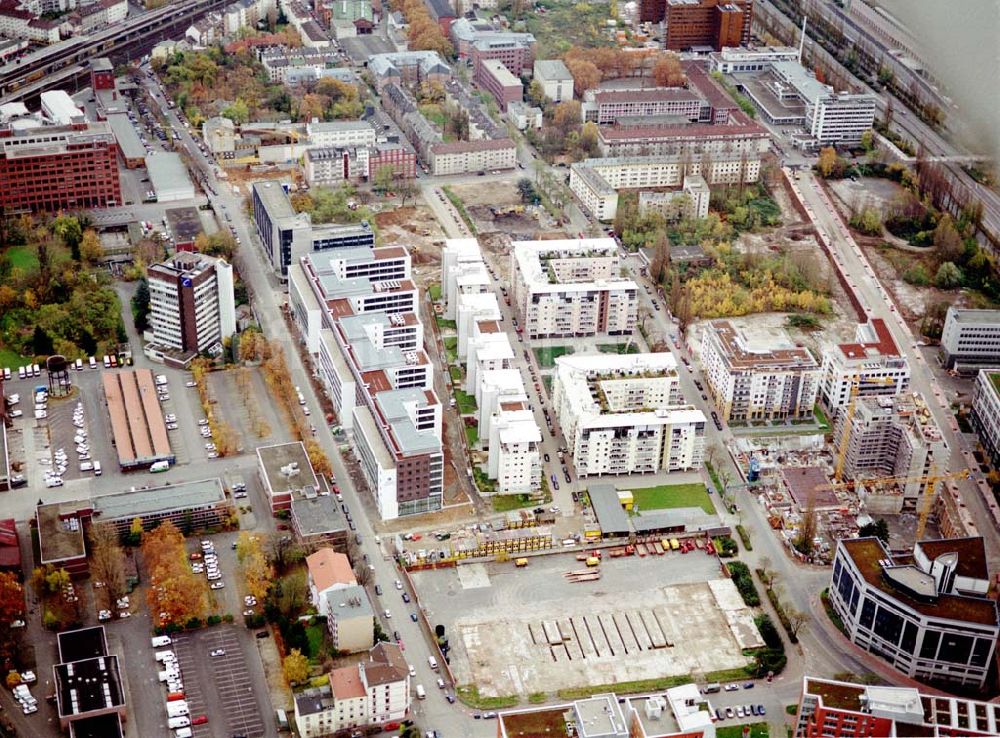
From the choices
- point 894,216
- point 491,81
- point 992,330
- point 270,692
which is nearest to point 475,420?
point 270,692

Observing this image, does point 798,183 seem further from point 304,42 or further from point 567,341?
point 304,42

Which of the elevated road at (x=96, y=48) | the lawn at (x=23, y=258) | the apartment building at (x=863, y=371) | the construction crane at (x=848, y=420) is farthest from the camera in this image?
the elevated road at (x=96, y=48)

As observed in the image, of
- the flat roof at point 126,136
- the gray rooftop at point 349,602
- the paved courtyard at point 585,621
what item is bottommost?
the paved courtyard at point 585,621

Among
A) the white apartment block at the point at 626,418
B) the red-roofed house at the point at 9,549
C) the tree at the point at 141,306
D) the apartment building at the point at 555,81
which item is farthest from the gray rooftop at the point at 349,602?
the apartment building at the point at 555,81

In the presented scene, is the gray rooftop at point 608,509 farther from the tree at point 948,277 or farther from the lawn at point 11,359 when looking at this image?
the lawn at point 11,359

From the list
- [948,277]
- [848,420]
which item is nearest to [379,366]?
[848,420]

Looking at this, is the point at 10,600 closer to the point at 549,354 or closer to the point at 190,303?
the point at 190,303
